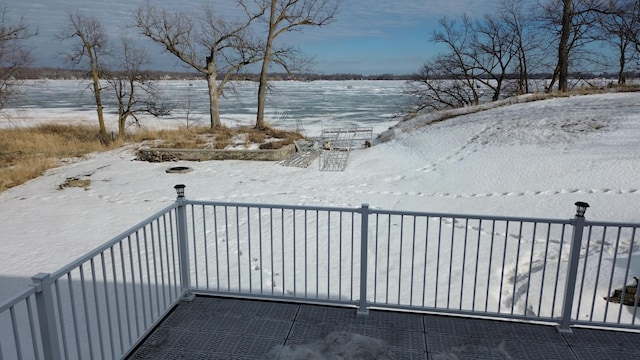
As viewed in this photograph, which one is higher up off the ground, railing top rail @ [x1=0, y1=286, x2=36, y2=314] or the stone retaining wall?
railing top rail @ [x1=0, y1=286, x2=36, y2=314]

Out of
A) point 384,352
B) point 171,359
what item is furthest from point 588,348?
point 171,359

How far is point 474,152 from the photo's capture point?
1416cm

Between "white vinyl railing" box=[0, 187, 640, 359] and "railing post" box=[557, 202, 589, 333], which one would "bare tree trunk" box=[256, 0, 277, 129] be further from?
"railing post" box=[557, 202, 589, 333]

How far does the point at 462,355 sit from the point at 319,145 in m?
16.6

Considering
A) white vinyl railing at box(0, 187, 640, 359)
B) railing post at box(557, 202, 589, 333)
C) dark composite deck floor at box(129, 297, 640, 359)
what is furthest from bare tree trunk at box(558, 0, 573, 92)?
dark composite deck floor at box(129, 297, 640, 359)

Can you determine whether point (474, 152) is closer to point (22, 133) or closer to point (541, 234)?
point (541, 234)

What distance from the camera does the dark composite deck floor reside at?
361cm

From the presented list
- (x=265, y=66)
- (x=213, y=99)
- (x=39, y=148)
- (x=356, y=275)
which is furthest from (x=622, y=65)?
(x=39, y=148)

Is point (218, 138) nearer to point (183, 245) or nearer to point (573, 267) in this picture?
point (183, 245)

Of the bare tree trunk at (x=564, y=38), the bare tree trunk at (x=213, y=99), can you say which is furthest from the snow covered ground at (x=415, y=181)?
the bare tree trunk at (x=213, y=99)

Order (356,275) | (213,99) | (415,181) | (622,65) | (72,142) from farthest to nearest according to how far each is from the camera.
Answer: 1. (622,65)
2. (213,99)
3. (72,142)
4. (415,181)
5. (356,275)

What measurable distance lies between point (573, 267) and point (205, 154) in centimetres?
1509

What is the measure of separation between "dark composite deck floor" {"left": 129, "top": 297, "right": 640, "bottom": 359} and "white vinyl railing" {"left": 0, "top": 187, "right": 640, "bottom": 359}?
0.13m

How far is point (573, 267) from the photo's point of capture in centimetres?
381
